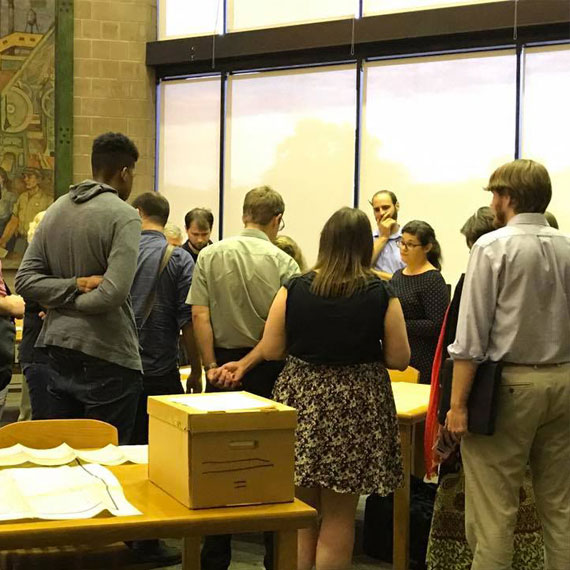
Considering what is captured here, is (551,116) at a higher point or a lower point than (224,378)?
higher

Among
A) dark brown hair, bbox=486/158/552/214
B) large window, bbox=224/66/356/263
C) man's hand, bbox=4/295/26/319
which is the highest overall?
large window, bbox=224/66/356/263

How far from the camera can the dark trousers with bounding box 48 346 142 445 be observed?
3.56 m

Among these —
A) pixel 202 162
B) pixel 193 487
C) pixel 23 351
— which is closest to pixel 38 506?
pixel 193 487

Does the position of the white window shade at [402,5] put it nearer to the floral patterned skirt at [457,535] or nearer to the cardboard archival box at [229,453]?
the floral patterned skirt at [457,535]

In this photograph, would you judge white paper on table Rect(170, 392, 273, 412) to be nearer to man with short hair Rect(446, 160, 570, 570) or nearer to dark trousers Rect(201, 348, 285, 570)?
man with short hair Rect(446, 160, 570, 570)

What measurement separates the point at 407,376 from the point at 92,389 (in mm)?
2034

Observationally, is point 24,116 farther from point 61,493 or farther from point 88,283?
point 61,493

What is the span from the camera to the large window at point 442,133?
323 inches

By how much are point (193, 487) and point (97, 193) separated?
1578mm

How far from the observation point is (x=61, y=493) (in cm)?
249

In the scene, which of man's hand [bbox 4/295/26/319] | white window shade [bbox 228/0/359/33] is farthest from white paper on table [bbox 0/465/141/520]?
white window shade [bbox 228/0/359/33]

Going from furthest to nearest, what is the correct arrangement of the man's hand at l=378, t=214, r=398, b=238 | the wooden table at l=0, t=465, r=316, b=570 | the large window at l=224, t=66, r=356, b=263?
the large window at l=224, t=66, r=356, b=263, the man's hand at l=378, t=214, r=398, b=238, the wooden table at l=0, t=465, r=316, b=570

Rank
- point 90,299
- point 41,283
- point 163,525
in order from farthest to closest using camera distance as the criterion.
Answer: point 41,283 < point 90,299 < point 163,525

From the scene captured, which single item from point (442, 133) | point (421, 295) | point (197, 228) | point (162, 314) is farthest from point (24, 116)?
point (162, 314)
